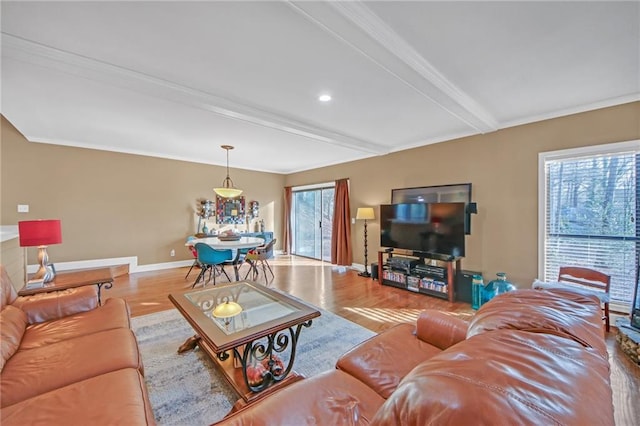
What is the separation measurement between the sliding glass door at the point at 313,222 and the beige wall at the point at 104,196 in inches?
92.1

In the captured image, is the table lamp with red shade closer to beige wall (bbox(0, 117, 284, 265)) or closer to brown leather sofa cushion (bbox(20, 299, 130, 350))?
brown leather sofa cushion (bbox(20, 299, 130, 350))

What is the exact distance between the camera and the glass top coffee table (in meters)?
1.64

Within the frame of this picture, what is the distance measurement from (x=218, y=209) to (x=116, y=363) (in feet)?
17.6

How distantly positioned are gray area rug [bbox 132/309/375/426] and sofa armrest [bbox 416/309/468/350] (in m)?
0.91

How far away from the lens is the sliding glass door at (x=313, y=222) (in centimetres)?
681

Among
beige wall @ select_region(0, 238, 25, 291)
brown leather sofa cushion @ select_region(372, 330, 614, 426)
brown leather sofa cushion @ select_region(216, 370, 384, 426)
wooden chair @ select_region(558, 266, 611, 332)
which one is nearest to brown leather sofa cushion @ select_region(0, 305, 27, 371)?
beige wall @ select_region(0, 238, 25, 291)

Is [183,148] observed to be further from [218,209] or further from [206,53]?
[206,53]

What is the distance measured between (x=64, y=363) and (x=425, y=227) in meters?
4.05

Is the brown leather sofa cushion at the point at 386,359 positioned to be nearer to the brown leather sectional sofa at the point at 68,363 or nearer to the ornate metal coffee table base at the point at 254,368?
the ornate metal coffee table base at the point at 254,368

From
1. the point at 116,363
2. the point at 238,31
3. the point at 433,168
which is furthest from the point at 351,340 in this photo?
the point at 433,168

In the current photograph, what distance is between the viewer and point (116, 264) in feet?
16.8

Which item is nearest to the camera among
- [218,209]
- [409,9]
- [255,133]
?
[409,9]

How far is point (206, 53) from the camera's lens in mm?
2076

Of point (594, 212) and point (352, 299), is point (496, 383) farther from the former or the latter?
point (594, 212)
